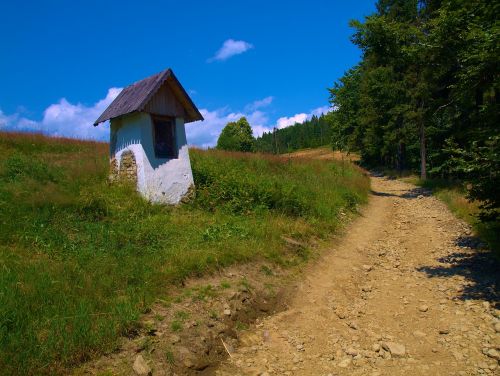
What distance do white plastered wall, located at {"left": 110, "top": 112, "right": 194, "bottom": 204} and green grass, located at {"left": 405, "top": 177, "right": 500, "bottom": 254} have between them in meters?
7.70

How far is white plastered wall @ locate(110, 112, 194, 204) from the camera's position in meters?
10.1

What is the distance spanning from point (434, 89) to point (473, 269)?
44.6ft

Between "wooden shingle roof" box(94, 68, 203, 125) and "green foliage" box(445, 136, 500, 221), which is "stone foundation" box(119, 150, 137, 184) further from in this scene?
"green foliage" box(445, 136, 500, 221)

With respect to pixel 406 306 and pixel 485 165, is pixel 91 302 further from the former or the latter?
pixel 485 165

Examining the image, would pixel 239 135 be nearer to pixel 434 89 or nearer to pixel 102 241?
pixel 434 89

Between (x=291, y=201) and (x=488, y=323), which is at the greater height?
(x=291, y=201)

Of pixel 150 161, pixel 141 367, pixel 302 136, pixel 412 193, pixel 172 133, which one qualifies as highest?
pixel 302 136

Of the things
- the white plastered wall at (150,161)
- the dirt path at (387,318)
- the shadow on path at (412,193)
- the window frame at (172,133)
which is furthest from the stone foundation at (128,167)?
the shadow on path at (412,193)

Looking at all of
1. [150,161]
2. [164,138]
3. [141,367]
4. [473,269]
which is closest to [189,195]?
[150,161]

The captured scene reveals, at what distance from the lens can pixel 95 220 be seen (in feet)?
27.6

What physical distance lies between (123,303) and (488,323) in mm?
5603

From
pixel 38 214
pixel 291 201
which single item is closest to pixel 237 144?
pixel 291 201

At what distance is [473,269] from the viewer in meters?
7.68

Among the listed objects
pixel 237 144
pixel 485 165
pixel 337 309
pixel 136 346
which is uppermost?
pixel 237 144
